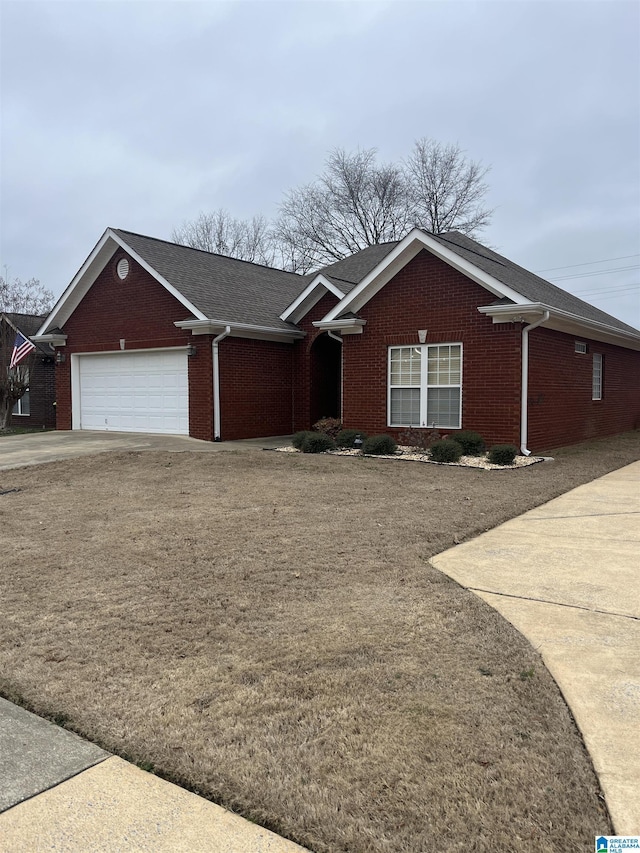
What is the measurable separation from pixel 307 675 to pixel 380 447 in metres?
10.1

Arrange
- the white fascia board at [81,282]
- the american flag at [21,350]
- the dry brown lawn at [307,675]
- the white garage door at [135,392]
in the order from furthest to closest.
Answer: the american flag at [21,350] → the white fascia board at [81,282] → the white garage door at [135,392] → the dry brown lawn at [307,675]

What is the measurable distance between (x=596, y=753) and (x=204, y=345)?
14595mm

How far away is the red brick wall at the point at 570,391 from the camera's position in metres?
14.0

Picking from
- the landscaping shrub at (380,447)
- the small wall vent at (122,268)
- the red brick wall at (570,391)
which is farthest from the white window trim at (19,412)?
the red brick wall at (570,391)

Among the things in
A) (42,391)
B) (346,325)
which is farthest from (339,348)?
(42,391)

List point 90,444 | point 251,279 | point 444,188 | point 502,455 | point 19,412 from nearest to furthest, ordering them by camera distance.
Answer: point 502,455 < point 90,444 < point 251,279 < point 19,412 < point 444,188

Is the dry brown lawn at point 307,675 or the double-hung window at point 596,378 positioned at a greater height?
the double-hung window at point 596,378

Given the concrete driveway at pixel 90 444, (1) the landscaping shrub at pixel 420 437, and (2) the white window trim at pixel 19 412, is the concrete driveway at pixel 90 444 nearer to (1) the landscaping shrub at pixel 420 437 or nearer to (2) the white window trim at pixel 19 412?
(1) the landscaping shrub at pixel 420 437

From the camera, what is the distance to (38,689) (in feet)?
11.8

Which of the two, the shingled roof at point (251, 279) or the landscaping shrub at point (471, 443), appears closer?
the landscaping shrub at point (471, 443)

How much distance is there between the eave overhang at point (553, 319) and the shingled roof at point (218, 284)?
6.39 metres

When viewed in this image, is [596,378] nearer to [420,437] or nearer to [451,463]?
[420,437]

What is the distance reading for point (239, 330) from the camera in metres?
16.6
